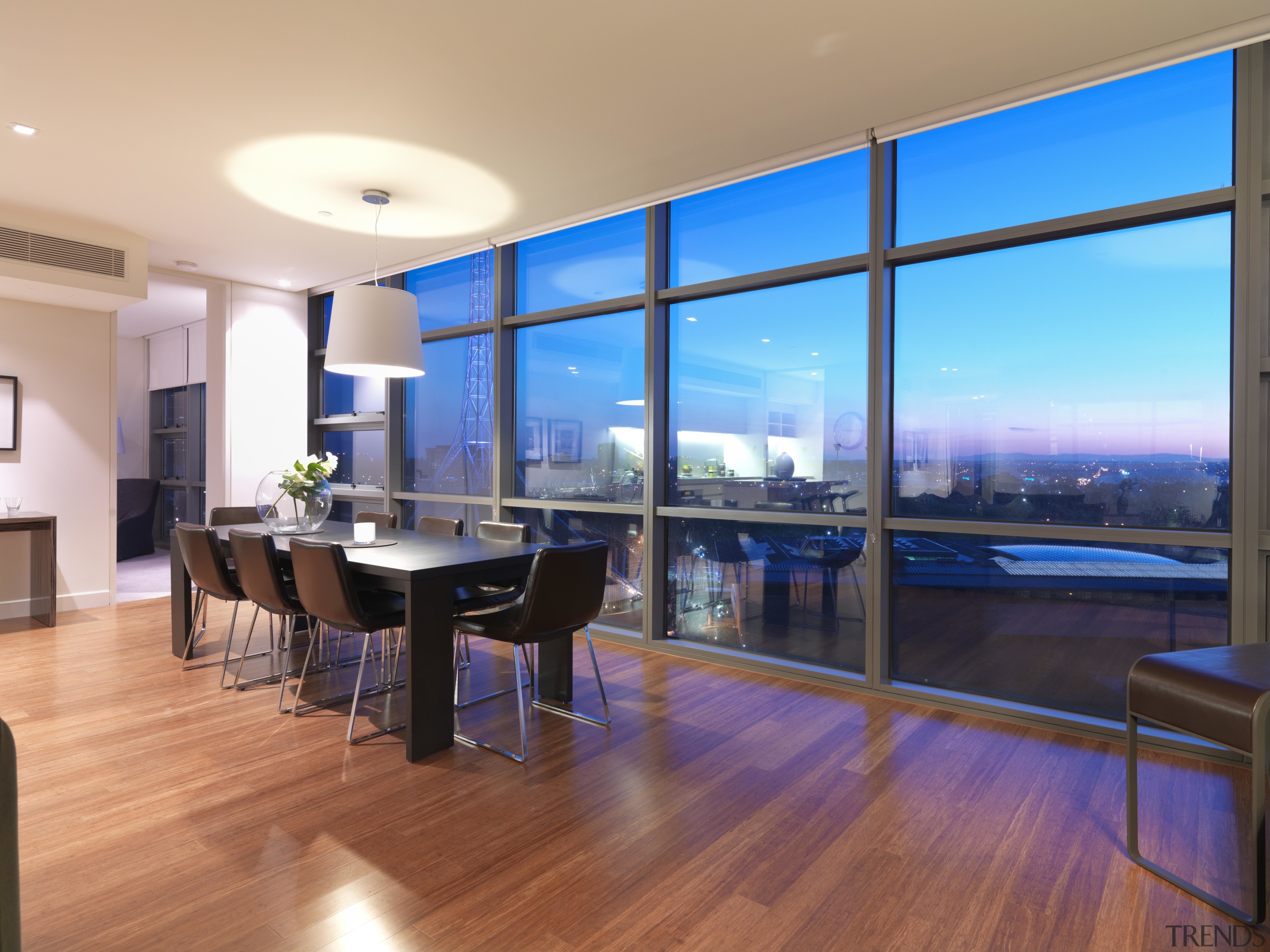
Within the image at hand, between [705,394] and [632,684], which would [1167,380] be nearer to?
[705,394]

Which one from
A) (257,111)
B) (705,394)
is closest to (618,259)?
(705,394)

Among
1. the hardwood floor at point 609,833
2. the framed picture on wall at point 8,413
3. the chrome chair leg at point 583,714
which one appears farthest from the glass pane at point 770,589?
the framed picture on wall at point 8,413

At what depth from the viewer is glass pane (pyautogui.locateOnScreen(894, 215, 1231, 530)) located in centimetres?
301

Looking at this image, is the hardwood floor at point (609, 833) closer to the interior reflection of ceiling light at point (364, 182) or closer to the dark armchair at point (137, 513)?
the interior reflection of ceiling light at point (364, 182)

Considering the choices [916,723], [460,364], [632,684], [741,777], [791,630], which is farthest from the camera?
[460,364]

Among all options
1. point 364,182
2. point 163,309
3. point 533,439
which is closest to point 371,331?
point 364,182

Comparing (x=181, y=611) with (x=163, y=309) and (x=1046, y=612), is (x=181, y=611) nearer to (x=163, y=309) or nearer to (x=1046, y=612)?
(x=1046, y=612)

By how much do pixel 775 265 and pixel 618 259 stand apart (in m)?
1.23

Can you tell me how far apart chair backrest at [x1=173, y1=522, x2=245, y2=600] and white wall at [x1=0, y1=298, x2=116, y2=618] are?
2432mm

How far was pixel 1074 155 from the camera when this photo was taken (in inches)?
128

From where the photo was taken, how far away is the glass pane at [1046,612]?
→ 305cm

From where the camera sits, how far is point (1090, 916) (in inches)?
75.4

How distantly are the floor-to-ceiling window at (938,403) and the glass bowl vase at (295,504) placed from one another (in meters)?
1.60

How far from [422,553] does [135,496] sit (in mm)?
7401
